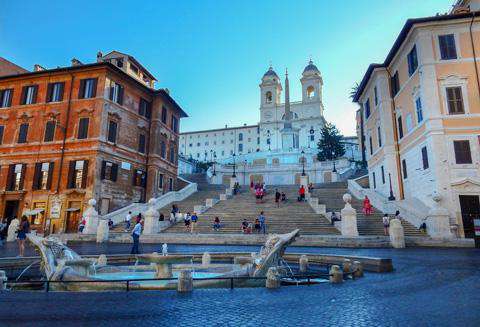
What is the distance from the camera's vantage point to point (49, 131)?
31.1 metres

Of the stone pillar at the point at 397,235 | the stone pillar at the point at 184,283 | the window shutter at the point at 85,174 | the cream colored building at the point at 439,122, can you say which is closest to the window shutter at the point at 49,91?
the window shutter at the point at 85,174

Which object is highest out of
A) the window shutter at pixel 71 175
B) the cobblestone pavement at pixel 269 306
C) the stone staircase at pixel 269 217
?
the window shutter at pixel 71 175

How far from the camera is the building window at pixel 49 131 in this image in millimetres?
30891

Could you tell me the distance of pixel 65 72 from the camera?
105 feet

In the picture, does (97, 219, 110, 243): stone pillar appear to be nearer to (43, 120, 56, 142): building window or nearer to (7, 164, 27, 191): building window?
(7, 164, 27, 191): building window

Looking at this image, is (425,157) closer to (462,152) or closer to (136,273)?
(462,152)

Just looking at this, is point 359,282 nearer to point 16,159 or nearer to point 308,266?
point 308,266

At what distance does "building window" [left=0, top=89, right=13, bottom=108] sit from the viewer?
33.1m

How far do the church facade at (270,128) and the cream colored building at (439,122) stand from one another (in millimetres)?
69498

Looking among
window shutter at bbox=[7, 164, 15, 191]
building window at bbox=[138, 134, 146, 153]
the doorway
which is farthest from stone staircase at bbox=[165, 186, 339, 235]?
window shutter at bbox=[7, 164, 15, 191]

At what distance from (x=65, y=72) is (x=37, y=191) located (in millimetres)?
11519

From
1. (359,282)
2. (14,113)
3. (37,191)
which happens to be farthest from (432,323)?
(14,113)

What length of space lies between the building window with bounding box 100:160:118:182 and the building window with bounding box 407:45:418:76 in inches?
1013

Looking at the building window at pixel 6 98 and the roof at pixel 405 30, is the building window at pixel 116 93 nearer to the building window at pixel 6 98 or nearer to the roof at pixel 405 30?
the building window at pixel 6 98
